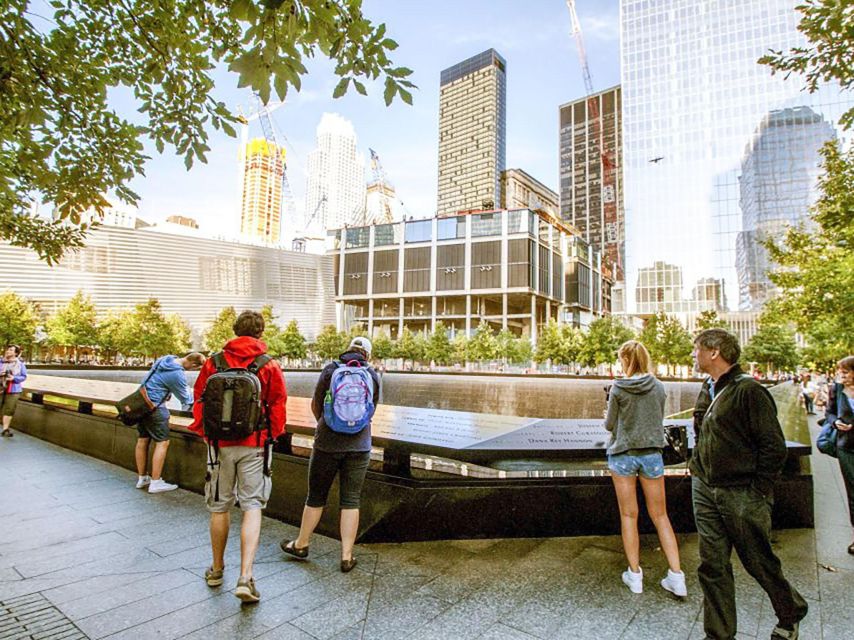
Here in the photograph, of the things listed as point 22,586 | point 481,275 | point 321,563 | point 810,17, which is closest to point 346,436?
point 321,563

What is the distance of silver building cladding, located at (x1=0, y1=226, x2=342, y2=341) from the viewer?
260 ft

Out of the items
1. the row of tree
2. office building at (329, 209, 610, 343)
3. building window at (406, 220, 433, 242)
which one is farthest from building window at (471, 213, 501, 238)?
the row of tree

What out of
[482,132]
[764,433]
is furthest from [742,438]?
[482,132]

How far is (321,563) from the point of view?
12.4 ft

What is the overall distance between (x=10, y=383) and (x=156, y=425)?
278 inches

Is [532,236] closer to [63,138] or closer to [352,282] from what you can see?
[352,282]

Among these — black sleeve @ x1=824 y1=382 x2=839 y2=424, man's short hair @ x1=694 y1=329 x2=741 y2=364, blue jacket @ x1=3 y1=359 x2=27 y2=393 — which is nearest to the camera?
man's short hair @ x1=694 y1=329 x2=741 y2=364

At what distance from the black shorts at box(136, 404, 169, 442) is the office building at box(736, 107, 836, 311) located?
→ 8421 centimetres

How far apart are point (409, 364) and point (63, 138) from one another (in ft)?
236

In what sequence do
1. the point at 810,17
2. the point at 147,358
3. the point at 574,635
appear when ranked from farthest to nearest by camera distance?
the point at 147,358 < the point at 810,17 < the point at 574,635

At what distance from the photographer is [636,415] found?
3443 mm

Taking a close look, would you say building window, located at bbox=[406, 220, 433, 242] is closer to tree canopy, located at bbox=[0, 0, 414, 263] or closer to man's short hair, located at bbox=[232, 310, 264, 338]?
tree canopy, located at bbox=[0, 0, 414, 263]

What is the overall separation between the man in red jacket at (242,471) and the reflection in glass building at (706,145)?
86738mm

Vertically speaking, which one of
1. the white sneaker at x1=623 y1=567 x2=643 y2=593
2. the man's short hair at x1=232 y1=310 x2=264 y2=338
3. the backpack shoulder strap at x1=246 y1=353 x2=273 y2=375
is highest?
the man's short hair at x1=232 y1=310 x2=264 y2=338
